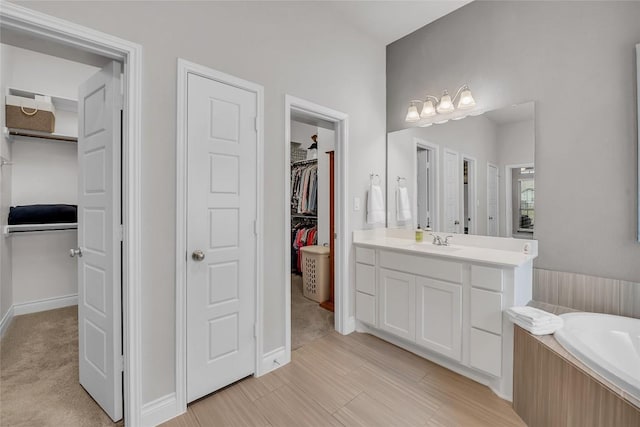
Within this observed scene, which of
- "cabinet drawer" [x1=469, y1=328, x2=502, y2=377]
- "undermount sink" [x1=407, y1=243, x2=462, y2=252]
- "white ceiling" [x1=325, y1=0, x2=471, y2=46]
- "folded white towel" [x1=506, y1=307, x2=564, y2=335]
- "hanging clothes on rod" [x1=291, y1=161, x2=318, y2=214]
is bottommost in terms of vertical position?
"cabinet drawer" [x1=469, y1=328, x2=502, y2=377]

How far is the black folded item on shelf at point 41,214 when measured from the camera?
9.38 ft

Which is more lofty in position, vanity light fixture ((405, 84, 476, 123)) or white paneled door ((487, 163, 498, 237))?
vanity light fixture ((405, 84, 476, 123))

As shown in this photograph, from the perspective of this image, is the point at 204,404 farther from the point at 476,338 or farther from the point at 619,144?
the point at 619,144

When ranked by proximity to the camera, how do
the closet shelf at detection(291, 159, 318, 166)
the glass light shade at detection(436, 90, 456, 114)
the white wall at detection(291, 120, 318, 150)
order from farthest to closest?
the white wall at detection(291, 120, 318, 150)
the closet shelf at detection(291, 159, 318, 166)
the glass light shade at detection(436, 90, 456, 114)

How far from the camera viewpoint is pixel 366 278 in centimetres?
273

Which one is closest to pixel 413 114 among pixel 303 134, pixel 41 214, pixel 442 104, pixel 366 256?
pixel 442 104

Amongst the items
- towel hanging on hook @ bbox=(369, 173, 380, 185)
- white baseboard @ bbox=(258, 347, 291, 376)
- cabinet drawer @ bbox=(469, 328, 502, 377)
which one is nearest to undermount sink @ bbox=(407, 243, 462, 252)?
cabinet drawer @ bbox=(469, 328, 502, 377)

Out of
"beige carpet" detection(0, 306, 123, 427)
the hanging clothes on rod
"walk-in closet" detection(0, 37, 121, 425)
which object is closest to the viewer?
"beige carpet" detection(0, 306, 123, 427)

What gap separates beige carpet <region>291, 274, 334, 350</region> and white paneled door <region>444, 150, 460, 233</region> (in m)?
1.54

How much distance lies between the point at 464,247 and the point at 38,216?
4159 mm

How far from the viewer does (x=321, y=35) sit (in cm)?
251

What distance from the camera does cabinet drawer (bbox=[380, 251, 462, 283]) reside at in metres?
2.08

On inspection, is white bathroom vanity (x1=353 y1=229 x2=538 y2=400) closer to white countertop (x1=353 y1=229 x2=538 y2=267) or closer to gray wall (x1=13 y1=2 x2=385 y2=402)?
white countertop (x1=353 y1=229 x2=538 y2=267)

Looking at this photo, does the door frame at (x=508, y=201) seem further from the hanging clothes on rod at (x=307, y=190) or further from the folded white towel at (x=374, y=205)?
the hanging clothes on rod at (x=307, y=190)
